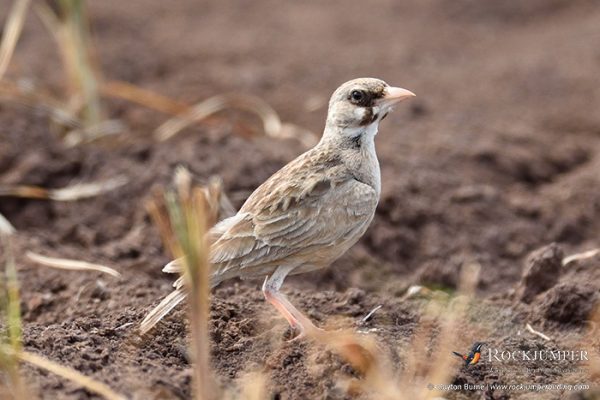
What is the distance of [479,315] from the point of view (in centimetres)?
523

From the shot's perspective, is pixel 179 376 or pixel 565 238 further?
pixel 565 238

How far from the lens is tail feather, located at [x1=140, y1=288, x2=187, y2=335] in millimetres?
4527

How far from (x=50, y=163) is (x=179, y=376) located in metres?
4.50

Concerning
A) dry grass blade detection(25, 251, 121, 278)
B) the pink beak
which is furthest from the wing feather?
dry grass blade detection(25, 251, 121, 278)

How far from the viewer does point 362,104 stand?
207 inches

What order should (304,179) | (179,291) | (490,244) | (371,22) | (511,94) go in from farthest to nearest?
(371,22), (511,94), (490,244), (304,179), (179,291)

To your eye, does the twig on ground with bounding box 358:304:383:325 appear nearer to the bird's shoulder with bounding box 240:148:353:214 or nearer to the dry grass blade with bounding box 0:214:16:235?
the bird's shoulder with bounding box 240:148:353:214

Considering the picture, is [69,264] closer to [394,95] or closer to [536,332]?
[394,95]

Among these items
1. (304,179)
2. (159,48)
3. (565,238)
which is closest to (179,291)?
(304,179)

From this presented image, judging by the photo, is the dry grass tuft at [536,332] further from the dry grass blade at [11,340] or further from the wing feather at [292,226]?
the dry grass blade at [11,340]

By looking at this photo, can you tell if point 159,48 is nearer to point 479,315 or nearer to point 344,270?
point 344,270

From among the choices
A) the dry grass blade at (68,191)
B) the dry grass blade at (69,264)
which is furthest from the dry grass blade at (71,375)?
the dry grass blade at (68,191)

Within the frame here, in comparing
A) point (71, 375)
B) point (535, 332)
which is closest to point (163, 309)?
point (71, 375)

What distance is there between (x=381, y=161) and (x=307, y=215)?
11.9 feet
